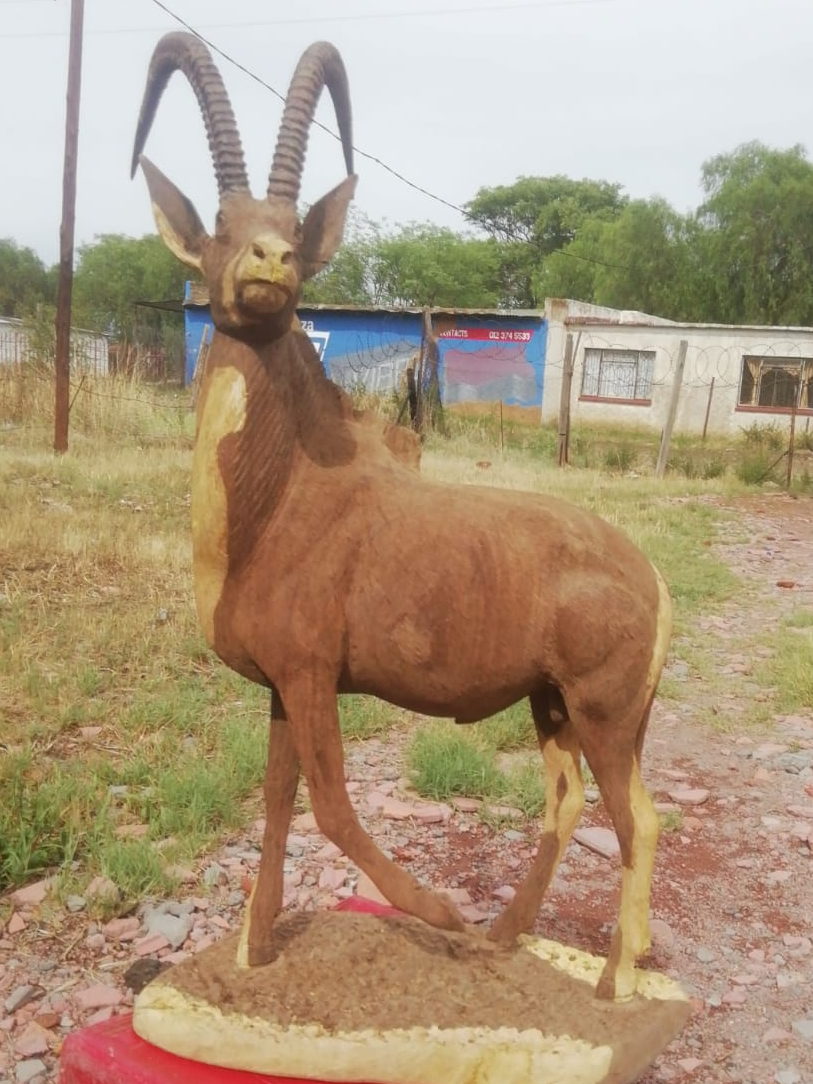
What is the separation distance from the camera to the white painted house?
2077cm

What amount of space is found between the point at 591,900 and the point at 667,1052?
0.80 m

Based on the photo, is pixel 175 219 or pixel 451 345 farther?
pixel 451 345

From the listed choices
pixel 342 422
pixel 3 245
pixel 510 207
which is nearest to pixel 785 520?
pixel 342 422

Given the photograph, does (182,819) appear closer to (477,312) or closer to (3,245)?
(477,312)

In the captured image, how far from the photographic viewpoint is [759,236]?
27469 millimetres

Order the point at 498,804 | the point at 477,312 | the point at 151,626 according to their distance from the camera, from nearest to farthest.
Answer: the point at 498,804, the point at 151,626, the point at 477,312

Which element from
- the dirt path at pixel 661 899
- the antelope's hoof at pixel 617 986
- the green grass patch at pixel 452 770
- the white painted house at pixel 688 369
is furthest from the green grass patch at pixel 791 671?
the white painted house at pixel 688 369

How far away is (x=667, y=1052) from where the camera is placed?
275cm

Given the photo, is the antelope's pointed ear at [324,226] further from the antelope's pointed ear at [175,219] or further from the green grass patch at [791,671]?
the green grass patch at [791,671]

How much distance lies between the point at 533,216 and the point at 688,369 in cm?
2567

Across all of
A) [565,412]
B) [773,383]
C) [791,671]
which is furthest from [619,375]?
[791,671]

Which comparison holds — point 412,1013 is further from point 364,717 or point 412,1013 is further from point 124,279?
point 124,279

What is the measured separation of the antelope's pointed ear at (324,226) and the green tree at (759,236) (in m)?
27.8

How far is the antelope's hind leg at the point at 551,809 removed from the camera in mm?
2613
